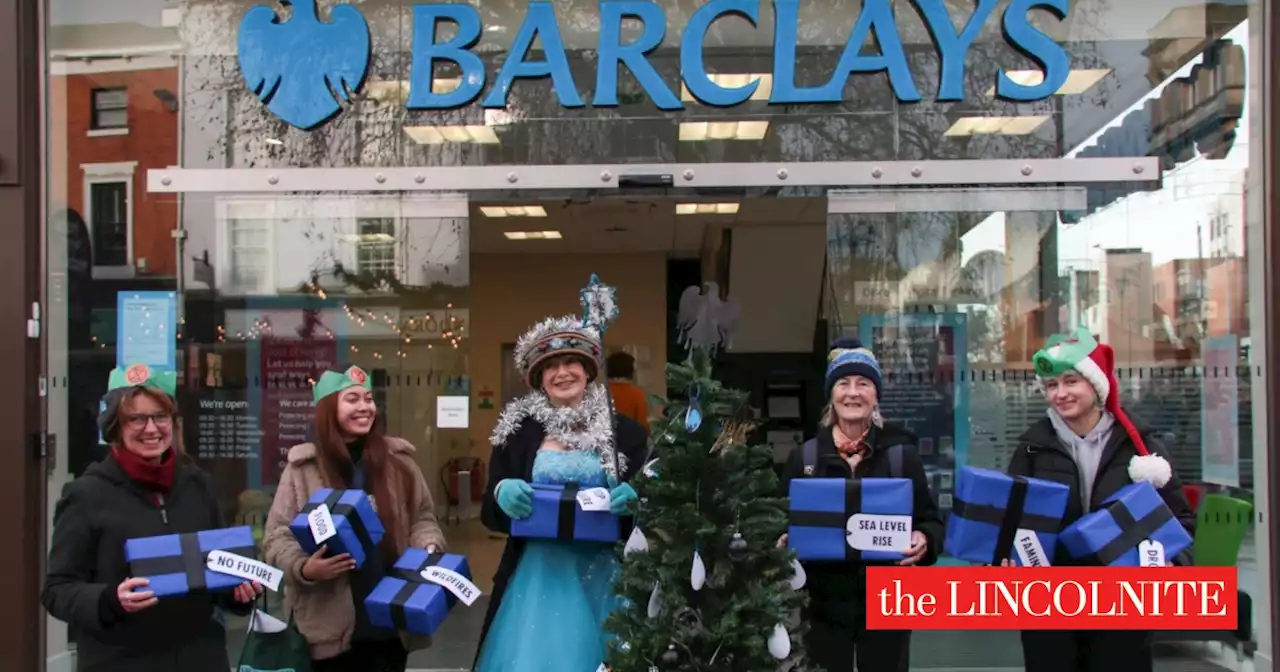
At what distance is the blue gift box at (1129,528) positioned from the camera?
3740 mm

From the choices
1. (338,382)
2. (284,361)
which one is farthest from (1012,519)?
(284,361)

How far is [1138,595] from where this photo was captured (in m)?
3.86

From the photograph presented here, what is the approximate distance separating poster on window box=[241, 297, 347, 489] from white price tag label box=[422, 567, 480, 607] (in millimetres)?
2693

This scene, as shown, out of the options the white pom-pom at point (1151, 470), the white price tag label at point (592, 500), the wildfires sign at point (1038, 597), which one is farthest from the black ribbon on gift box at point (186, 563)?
the white pom-pom at point (1151, 470)

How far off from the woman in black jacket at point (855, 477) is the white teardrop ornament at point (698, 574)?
0.76 meters

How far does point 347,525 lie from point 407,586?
301 millimetres

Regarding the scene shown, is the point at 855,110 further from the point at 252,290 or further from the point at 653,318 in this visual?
the point at 653,318

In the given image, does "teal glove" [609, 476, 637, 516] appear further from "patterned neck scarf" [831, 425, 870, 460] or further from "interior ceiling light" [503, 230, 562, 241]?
"interior ceiling light" [503, 230, 562, 241]

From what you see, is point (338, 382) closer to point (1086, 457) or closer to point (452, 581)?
point (452, 581)

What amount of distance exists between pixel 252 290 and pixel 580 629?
3352 mm

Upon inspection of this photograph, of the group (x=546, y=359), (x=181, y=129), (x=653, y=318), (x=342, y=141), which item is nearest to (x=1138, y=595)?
(x=546, y=359)

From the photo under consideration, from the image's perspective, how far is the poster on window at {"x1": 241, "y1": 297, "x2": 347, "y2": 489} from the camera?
20.7 feet

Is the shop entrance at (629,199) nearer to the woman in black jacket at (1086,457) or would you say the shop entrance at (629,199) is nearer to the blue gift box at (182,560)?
the woman in black jacket at (1086,457)

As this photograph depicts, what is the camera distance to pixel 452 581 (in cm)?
383
